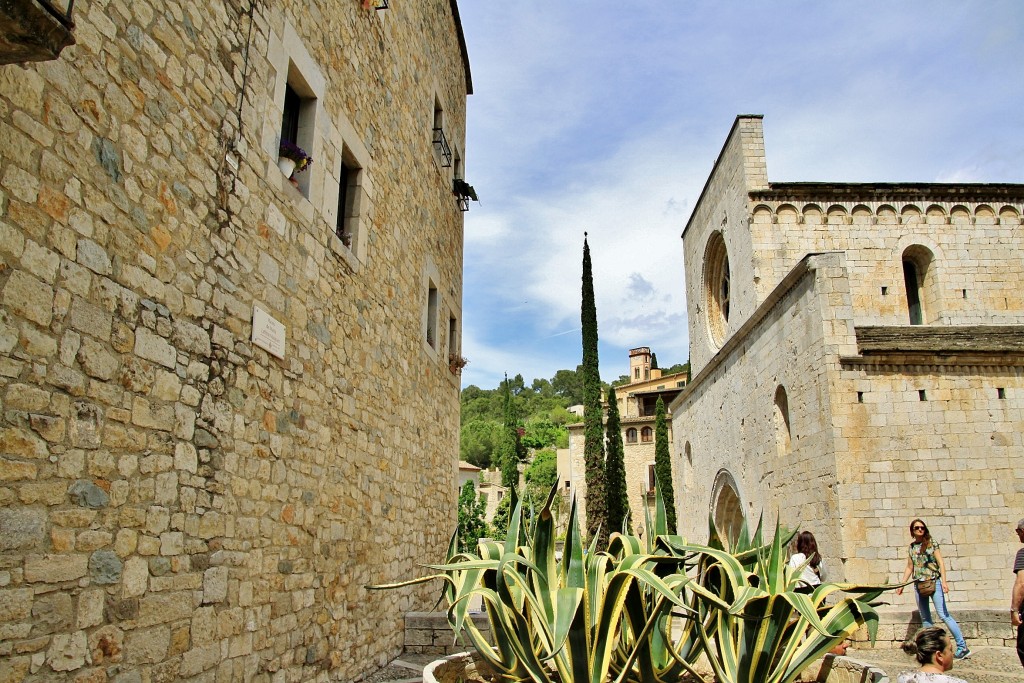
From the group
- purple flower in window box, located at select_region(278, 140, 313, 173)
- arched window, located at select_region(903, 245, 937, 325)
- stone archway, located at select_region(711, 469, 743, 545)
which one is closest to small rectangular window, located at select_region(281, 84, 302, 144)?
purple flower in window box, located at select_region(278, 140, 313, 173)

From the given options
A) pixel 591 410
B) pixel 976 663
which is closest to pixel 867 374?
pixel 976 663

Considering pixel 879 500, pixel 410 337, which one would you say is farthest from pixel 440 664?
pixel 879 500

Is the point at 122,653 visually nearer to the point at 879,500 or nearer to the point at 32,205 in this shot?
the point at 32,205

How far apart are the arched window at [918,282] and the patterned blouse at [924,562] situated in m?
9.75

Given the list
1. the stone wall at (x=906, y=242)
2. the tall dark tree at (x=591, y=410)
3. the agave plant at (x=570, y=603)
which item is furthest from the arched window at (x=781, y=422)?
the tall dark tree at (x=591, y=410)

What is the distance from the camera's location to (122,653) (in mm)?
3279

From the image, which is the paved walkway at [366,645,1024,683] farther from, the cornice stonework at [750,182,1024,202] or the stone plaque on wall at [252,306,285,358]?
the cornice stonework at [750,182,1024,202]

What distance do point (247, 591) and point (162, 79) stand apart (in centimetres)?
309

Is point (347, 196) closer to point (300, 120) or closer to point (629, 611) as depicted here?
→ point (300, 120)

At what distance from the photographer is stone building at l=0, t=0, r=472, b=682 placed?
2916 millimetres

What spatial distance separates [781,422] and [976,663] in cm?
498

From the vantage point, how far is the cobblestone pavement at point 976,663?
6.16 metres

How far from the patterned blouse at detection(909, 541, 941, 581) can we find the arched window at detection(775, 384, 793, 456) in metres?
3.87

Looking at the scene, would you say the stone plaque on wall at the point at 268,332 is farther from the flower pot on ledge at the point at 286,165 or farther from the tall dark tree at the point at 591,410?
the tall dark tree at the point at 591,410
